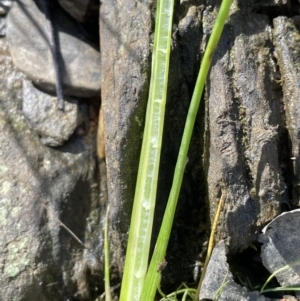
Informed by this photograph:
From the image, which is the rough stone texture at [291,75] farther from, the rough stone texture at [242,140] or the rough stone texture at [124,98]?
the rough stone texture at [124,98]

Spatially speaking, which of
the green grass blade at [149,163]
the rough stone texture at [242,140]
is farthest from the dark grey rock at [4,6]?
the rough stone texture at [242,140]

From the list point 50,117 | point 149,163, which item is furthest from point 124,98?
point 50,117

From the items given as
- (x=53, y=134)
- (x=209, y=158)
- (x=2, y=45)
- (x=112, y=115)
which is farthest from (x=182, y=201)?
(x=2, y=45)

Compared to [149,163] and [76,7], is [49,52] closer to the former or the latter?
[76,7]

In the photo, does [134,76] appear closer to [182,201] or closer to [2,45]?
[182,201]

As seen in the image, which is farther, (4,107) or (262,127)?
(4,107)

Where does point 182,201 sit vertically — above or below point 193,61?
below

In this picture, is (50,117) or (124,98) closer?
(124,98)
